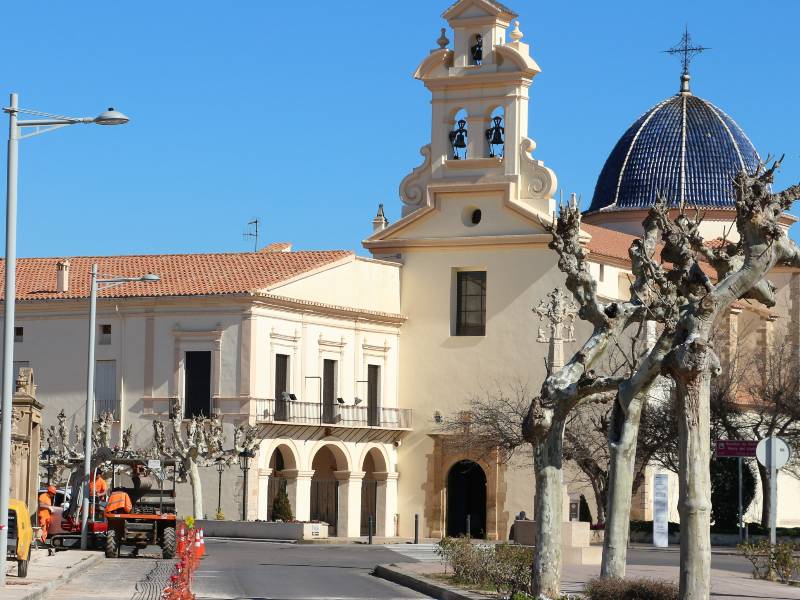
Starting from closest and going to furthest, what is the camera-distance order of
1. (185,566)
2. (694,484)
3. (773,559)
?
(694,484)
(185,566)
(773,559)

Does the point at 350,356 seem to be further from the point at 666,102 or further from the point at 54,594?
the point at 54,594

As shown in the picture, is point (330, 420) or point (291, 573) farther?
point (330, 420)

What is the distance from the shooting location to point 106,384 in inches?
2445

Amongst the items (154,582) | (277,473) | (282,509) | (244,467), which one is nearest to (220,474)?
(244,467)

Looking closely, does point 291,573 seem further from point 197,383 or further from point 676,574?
→ point 197,383

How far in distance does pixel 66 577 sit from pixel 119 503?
979 centimetres

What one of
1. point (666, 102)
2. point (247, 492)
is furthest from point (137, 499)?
point (666, 102)

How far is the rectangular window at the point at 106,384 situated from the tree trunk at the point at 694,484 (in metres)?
42.4

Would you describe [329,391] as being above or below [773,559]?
above

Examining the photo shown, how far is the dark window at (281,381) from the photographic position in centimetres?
6122

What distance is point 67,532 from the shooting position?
4209 cm

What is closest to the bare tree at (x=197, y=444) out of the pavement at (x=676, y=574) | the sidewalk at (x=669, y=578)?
the pavement at (x=676, y=574)

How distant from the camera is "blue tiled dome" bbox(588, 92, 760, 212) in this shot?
7706cm

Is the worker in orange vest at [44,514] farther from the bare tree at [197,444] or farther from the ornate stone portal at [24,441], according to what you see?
the bare tree at [197,444]
